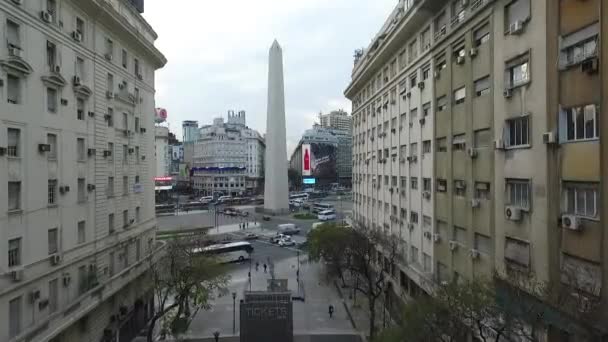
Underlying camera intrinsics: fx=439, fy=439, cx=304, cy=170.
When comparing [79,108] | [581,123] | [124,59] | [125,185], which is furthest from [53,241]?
[581,123]

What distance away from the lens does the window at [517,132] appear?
13.8 meters

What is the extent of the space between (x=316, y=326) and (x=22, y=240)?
18949mm

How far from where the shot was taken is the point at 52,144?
1823cm

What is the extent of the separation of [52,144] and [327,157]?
157 m

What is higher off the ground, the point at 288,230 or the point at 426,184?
the point at 426,184

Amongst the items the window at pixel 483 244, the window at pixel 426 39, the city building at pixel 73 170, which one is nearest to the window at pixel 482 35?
the window at pixel 426 39

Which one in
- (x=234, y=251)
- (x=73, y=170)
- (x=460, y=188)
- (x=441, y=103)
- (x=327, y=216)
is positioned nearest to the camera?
(x=460, y=188)

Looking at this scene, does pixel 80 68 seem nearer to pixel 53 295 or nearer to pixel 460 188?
pixel 53 295

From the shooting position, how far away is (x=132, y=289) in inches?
1036

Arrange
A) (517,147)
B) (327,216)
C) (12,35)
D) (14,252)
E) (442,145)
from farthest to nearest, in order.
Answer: (327,216)
(442,145)
(14,252)
(12,35)
(517,147)

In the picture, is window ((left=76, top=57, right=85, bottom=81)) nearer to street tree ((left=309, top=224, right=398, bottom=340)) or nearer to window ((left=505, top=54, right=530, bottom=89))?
window ((left=505, top=54, right=530, bottom=89))

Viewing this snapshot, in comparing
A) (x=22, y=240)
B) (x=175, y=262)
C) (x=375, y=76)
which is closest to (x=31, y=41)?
(x=22, y=240)

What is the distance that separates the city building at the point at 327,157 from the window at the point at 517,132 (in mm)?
146844

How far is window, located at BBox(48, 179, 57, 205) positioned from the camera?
59.5 feet
